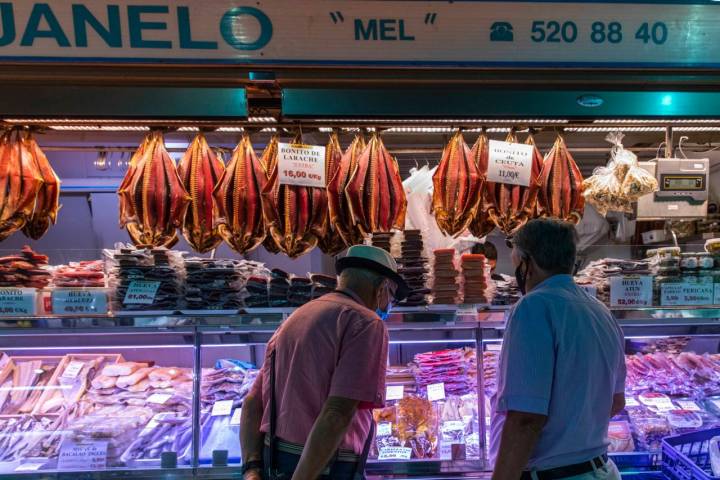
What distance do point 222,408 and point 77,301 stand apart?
41.5 inches

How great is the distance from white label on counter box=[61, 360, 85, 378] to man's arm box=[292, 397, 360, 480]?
2.26m

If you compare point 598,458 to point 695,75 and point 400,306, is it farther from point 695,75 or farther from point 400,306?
point 695,75

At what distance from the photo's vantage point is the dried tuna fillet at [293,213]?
3.00 m

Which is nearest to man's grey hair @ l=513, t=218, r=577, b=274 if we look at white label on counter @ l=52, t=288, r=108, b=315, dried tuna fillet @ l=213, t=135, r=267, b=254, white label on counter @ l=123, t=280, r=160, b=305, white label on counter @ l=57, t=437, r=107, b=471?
dried tuna fillet @ l=213, t=135, r=267, b=254

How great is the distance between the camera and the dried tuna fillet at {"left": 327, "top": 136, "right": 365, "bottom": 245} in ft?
9.98

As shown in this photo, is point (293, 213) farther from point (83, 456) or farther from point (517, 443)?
point (83, 456)

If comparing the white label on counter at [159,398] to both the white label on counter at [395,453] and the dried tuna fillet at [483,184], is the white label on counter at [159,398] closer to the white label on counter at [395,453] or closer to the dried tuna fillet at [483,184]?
the white label on counter at [395,453]

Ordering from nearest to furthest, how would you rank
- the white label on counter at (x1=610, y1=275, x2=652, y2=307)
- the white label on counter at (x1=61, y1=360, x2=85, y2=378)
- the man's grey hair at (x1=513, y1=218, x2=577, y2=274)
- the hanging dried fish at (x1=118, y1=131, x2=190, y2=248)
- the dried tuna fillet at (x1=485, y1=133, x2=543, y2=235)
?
the man's grey hair at (x1=513, y1=218, x2=577, y2=274)
the hanging dried fish at (x1=118, y1=131, x2=190, y2=248)
the dried tuna fillet at (x1=485, y1=133, x2=543, y2=235)
the white label on counter at (x1=610, y1=275, x2=652, y2=307)
the white label on counter at (x1=61, y1=360, x2=85, y2=378)

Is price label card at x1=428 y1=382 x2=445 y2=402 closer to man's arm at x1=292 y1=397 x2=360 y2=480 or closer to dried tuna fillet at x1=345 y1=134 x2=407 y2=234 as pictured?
dried tuna fillet at x1=345 y1=134 x2=407 y2=234

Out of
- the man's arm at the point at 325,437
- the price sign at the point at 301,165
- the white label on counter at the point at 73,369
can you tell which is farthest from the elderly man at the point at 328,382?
the white label on counter at the point at 73,369

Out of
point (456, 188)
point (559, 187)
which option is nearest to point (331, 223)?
point (456, 188)

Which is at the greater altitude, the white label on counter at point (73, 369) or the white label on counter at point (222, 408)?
the white label on counter at point (73, 369)

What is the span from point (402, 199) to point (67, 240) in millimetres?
4474

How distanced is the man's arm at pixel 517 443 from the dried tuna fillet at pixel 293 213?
54.9 inches
